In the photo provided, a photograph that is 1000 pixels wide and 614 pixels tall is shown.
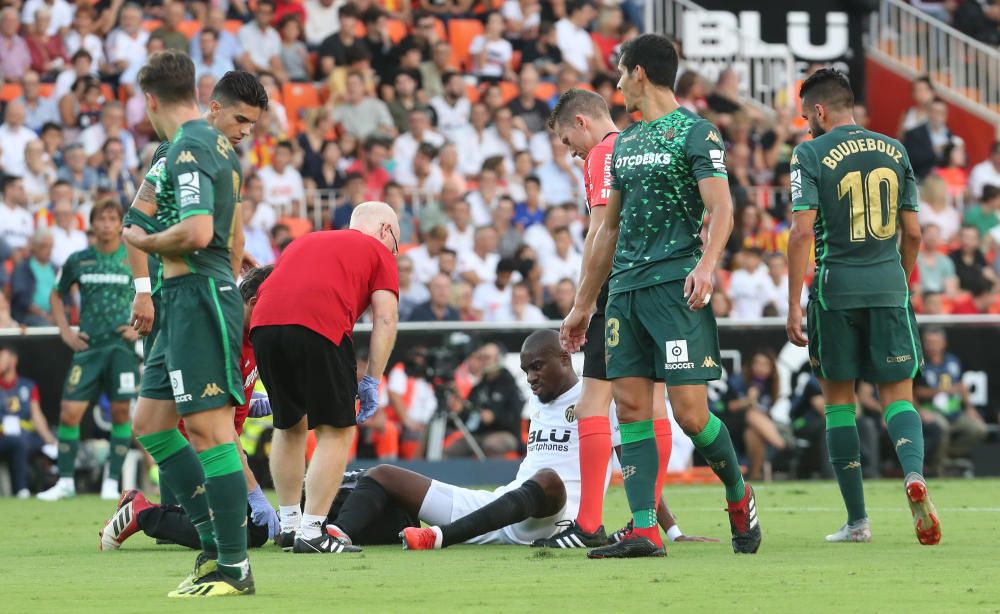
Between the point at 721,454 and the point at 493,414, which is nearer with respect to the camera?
the point at 721,454

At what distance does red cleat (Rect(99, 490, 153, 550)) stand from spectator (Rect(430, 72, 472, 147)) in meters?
13.2

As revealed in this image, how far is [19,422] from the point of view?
15.7 m

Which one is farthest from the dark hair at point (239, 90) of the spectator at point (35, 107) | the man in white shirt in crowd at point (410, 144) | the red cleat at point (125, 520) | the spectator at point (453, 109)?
the spectator at point (453, 109)

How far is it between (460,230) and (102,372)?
20.2 ft

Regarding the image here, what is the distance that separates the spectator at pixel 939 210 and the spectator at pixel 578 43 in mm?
5089

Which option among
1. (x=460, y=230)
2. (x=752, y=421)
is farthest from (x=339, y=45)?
(x=752, y=421)

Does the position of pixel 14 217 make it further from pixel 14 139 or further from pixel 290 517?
pixel 290 517

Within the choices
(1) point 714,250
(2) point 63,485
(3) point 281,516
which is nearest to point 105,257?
(2) point 63,485

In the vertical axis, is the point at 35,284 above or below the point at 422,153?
below

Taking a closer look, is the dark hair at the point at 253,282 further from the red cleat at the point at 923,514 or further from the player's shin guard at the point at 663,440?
the red cleat at the point at 923,514

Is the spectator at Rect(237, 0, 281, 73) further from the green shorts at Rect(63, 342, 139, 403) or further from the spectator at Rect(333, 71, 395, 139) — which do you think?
the green shorts at Rect(63, 342, 139, 403)

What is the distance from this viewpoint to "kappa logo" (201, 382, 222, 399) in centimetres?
650

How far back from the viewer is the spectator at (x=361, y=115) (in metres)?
21.3

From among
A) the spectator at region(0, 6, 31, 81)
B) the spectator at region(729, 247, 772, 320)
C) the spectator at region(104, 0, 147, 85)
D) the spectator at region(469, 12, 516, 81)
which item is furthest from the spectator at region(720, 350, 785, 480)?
the spectator at region(0, 6, 31, 81)
